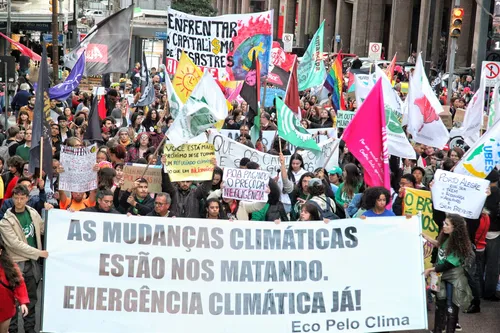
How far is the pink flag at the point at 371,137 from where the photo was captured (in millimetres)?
9797

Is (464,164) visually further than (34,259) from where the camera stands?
Yes

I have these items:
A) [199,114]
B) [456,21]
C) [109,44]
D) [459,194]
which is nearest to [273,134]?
[109,44]

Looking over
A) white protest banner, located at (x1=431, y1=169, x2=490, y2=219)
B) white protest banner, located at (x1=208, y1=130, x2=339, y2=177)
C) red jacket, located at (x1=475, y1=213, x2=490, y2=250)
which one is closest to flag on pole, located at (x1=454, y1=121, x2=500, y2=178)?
red jacket, located at (x1=475, y1=213, x2=490, y2=250)

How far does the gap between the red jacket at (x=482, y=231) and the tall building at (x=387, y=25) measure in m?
25.7

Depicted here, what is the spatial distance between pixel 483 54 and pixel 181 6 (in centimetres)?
4922

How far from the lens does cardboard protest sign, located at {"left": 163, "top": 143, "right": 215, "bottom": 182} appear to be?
412 inches

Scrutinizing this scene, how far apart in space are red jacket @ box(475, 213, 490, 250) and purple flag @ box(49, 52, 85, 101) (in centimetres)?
818

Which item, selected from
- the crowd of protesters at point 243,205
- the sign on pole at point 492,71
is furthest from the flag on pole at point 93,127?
the sign on pole at point 492,71

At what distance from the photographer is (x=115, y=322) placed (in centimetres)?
812

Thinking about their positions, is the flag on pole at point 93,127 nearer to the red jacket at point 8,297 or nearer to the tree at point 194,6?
the red jacket at point 8,297

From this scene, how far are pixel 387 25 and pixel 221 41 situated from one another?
140 feet

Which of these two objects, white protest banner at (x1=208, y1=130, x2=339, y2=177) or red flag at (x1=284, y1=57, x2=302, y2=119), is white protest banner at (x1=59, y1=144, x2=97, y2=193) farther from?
red flag at (x1=284, y1=57, x2=302, y2=119)

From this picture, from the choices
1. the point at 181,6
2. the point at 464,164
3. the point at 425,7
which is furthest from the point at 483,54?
the point at 181,6

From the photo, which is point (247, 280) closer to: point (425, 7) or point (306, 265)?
point (306, 265)
